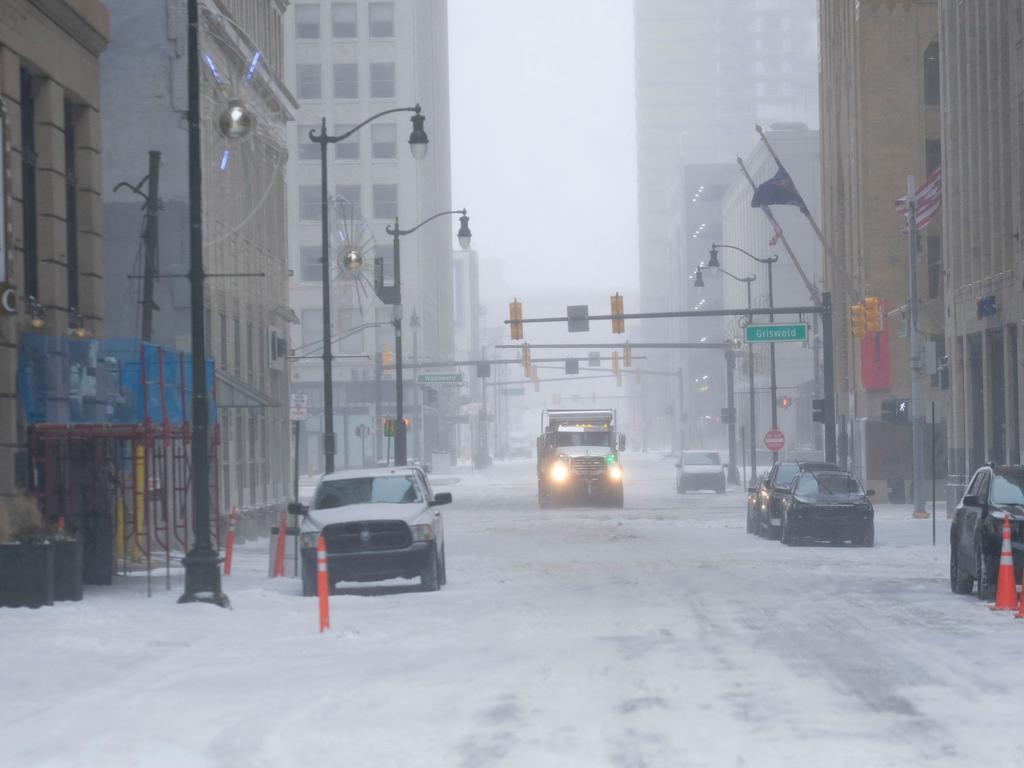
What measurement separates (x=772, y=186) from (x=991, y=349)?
849 centimetres

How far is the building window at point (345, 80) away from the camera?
104 m

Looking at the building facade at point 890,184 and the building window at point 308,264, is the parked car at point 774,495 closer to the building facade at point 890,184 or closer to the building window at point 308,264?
the building facade at point 890,184

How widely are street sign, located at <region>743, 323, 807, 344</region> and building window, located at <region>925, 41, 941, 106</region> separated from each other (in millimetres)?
14441

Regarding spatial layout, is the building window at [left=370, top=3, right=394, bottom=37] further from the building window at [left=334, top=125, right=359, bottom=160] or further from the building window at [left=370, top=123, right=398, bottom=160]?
the building window at [left=334, top=125, right=359, bottom=160]

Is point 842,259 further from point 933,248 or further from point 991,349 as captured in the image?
point 991,349

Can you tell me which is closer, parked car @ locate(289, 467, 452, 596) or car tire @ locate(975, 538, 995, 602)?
car tire @ locate(975, 538, 995, 602)

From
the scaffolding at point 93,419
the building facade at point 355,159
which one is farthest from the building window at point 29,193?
the building facade at point 355,159

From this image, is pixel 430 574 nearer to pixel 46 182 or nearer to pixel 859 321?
pixel 46 182

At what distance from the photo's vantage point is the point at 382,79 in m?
104

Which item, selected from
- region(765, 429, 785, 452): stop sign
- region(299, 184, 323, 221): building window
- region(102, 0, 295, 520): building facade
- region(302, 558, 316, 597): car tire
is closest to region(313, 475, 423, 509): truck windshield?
region(302, 558, 316, 597): car tire

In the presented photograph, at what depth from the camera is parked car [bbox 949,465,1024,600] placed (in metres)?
20.0

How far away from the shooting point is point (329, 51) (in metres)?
104

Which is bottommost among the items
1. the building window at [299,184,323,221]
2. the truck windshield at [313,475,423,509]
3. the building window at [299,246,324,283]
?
the truck windshield at [313,475,423,509]

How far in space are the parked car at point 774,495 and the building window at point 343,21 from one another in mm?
70790
